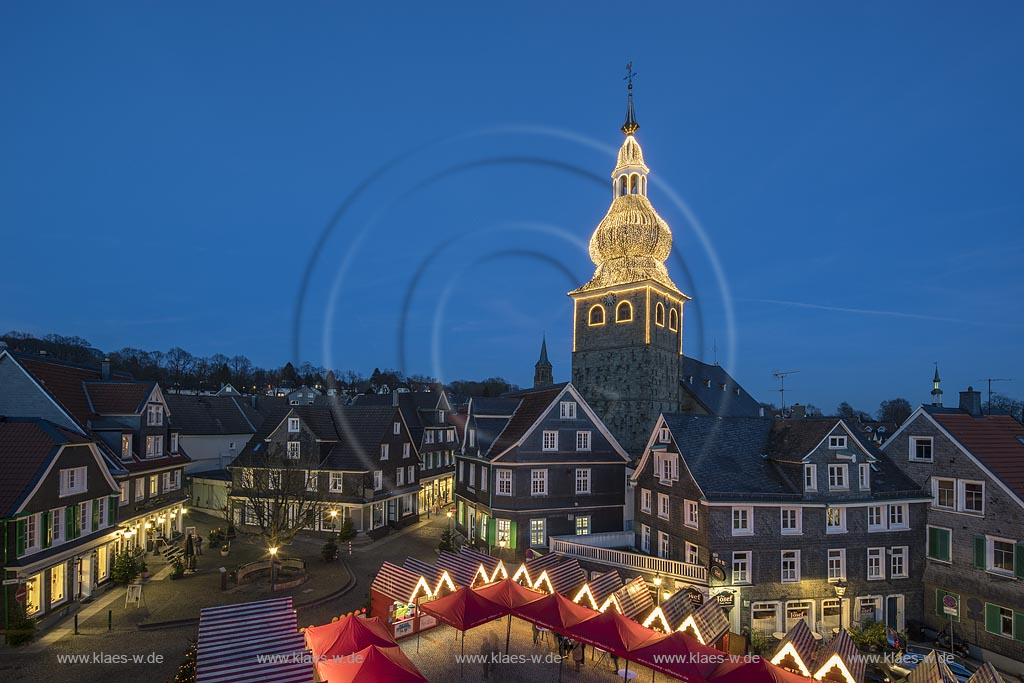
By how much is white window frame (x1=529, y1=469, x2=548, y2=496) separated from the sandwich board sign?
21.2 metres

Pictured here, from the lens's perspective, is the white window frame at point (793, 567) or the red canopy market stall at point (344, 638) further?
the white window frame at point (793, 567)

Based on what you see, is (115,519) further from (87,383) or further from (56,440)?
(87,383)

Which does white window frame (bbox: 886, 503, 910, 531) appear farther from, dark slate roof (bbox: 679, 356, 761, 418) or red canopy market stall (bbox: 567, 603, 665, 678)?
dark slate roof (bbox: 679, 356, 761, 418)

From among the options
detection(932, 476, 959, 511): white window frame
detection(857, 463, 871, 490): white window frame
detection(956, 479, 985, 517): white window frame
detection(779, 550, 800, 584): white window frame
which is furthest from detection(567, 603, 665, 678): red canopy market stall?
detection(932, 476, 959, 511): white window frame

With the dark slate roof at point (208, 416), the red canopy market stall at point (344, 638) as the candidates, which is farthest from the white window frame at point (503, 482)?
the dark slate roof at point (208, 416)

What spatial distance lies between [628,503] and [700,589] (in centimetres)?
1145

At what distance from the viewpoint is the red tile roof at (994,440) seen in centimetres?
2706

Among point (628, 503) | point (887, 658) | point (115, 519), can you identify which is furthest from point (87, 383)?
point (887, 658)

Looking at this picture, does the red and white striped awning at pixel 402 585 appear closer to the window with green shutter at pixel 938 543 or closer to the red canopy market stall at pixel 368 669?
the red canopy market stall at pixel 368 669

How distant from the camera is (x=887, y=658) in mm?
24672

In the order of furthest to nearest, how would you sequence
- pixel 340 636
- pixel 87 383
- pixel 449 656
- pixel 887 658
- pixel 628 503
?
pixel 628 503
pixel 87 383
pixel 887 658
pixel 449 656
pixel 340 636

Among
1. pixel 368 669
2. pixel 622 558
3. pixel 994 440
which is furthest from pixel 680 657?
pixel 994 440

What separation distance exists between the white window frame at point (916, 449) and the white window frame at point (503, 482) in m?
22.9

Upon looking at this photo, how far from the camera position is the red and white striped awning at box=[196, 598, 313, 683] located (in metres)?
14.7
